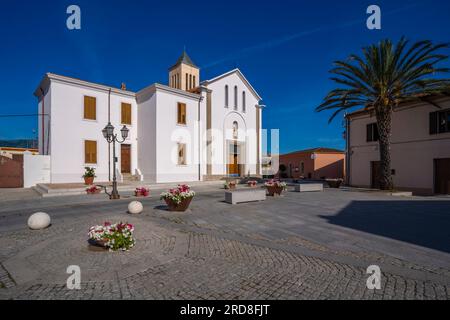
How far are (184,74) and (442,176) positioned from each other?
25537mm

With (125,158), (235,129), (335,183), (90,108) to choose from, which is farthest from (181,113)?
(335,183)

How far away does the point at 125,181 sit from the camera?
20.9 metres

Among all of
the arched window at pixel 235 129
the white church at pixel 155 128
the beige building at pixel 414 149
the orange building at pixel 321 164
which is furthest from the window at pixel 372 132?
the orange building at pixel 321 164

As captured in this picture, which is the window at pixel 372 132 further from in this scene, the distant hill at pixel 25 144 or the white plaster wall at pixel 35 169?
the distant hill at pixel 25 144

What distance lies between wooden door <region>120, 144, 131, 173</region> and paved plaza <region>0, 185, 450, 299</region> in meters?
13.7

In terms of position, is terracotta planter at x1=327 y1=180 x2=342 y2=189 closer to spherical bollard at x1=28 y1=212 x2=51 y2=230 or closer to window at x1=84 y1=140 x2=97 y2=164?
window at x1=84 y1=140 x2=97 y2=164

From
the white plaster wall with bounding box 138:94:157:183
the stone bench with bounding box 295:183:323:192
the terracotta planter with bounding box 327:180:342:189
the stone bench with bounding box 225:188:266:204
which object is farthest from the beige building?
the white plaster wall with bounding box 138:94:157:183

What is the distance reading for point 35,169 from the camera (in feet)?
61.0

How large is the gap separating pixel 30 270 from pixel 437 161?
22.0 m

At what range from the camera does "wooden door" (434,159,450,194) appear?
16.6 meters

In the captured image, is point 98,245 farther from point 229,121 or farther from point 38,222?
point 229,121

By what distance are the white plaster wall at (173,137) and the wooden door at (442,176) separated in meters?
18.5
